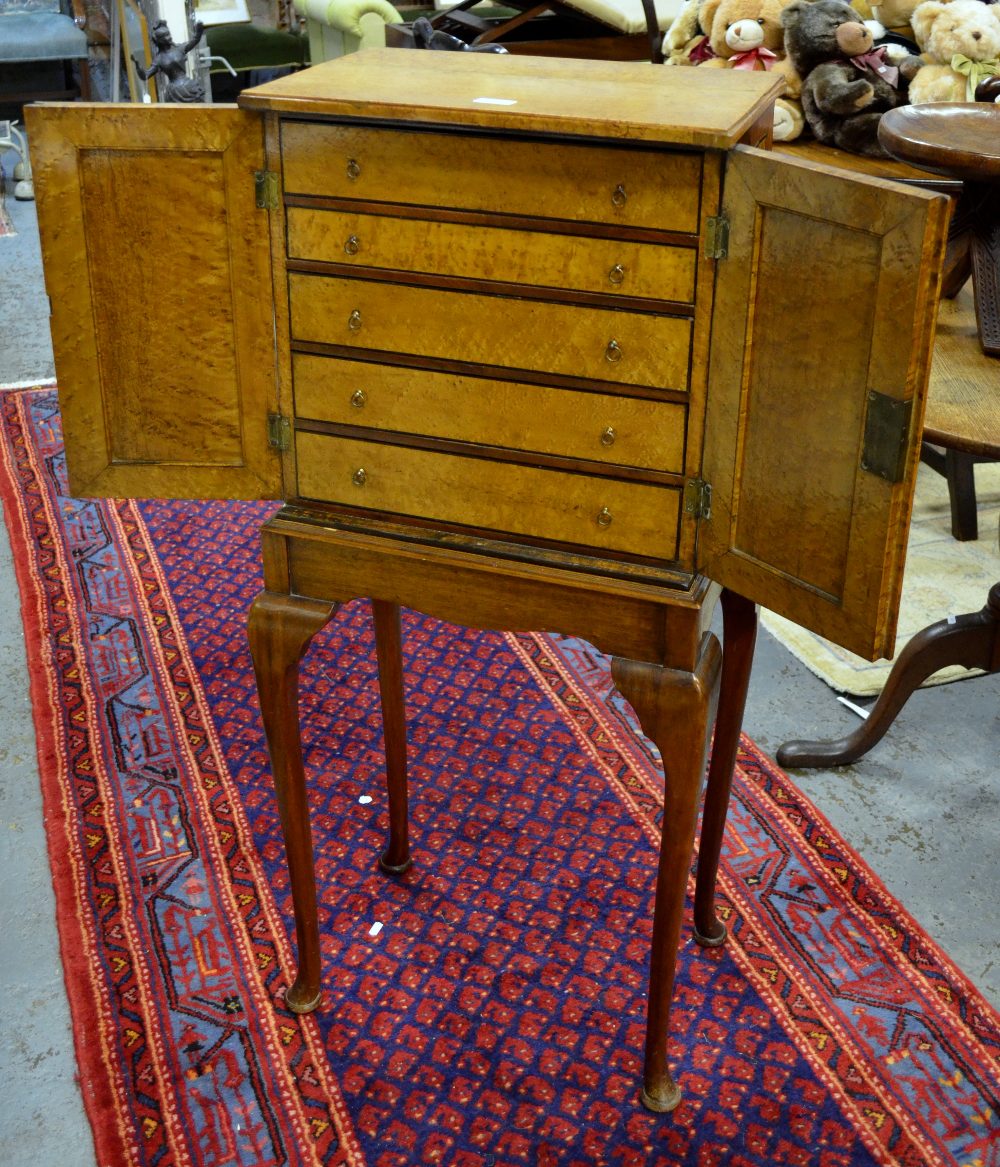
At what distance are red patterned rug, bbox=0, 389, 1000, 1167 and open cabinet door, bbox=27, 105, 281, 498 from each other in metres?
0.85

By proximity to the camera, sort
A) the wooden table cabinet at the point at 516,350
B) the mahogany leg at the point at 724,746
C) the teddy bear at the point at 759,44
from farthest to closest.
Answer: the teddy bear at the point at 759,44 < the mahogany leg at the point at 724,746 < the wooden table cabinet at the point at 516,350

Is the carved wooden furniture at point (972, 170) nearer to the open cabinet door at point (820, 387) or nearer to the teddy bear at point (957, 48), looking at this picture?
the open cabinet door at point (820, 387)

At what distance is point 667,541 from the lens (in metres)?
1.76

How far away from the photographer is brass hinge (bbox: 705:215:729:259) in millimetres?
1556

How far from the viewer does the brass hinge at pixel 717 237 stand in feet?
5.10

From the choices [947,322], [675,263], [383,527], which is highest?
[675,263]

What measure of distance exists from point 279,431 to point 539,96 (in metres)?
0.55

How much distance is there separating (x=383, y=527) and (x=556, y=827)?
96cm

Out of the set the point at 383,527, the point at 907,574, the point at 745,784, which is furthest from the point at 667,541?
the point at 907,574

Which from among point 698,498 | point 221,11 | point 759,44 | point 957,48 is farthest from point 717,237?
Answer: point 221,11

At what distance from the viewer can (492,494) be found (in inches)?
71.4

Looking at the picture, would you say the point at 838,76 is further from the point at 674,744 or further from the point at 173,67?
the point at 674,744

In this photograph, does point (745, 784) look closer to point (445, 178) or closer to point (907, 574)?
point (907, 574)

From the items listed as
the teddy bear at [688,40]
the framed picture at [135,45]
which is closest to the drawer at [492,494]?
the teddy bear at [688,40]
